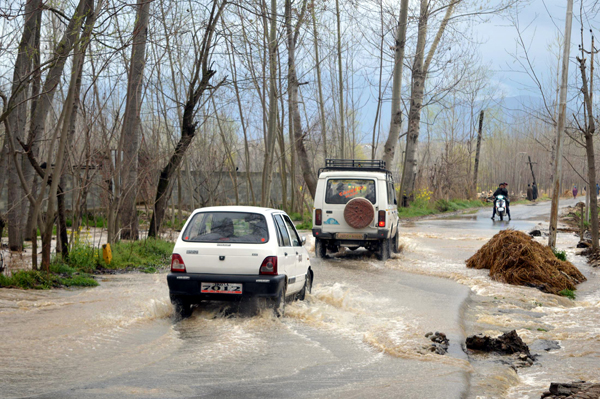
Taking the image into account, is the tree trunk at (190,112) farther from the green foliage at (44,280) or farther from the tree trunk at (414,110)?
the tree trunk at (414,110)

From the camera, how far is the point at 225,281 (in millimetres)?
8258

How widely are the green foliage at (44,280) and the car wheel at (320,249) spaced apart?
20.7 ft

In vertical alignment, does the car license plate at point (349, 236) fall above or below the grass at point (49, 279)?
above

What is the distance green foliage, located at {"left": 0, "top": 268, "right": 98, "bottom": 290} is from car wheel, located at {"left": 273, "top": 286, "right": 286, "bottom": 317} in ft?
14.5

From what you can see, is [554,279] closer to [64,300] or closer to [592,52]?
[592,52]

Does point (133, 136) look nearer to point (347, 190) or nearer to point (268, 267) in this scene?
point (347, 190)

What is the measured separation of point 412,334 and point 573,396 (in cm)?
296

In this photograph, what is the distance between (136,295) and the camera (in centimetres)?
1062

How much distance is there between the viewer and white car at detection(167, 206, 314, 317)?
8266 millimetres

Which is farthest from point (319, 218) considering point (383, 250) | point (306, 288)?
point (306, 288)

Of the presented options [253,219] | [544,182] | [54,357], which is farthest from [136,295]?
[544,182]

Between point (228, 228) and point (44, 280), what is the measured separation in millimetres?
4040

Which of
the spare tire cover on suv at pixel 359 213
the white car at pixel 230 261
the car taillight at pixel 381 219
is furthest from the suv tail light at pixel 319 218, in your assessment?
the white car at pixel 230 261

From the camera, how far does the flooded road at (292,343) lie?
580 cm
